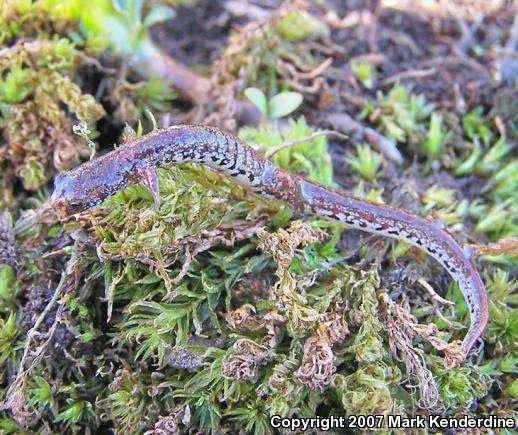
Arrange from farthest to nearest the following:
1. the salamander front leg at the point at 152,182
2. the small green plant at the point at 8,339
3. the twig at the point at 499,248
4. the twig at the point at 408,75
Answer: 1. the twig at the point at 408,75
2. the twig at the point at 499,248
3. the small green plant at the point at 8,339
4. the salamander front leg at the point at 152,182

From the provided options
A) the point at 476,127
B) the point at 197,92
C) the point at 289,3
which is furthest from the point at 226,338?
the point at 289,3

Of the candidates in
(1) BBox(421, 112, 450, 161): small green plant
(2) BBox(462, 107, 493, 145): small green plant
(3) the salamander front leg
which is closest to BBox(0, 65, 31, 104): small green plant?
(3) the salamander front leg

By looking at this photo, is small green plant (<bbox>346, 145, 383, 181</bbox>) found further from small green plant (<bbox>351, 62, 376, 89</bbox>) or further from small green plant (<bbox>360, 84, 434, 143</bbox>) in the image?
small green plant (<bbox>351, 62, 376, 89</bbox>)

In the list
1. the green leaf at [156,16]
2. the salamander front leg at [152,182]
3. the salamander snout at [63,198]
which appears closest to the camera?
the salamander snout at [63,198]

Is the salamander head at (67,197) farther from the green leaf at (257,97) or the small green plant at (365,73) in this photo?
the small green plant at (365,73)

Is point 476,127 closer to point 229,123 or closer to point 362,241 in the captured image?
point 362,241

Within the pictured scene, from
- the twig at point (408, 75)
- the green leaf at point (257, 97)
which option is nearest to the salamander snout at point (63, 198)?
the green leaf at point (257, 97)

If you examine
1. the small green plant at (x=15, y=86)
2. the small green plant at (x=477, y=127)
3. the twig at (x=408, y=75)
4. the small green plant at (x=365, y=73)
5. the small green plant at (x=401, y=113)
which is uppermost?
the small green plant at (x=15, y=86)
